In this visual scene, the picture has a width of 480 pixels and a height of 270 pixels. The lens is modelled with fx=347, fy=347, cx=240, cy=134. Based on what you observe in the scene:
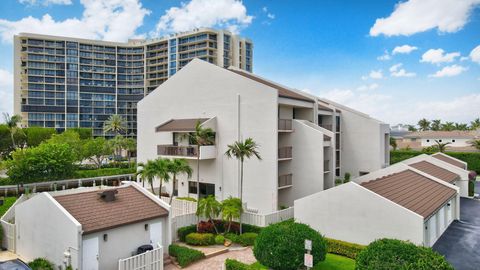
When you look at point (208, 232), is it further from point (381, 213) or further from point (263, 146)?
point (381, 213)

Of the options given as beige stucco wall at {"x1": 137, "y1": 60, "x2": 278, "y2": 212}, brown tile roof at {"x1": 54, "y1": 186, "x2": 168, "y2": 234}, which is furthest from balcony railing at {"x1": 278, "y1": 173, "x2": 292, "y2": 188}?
brown tile roof at {"x1": 54, "y1": 186, "x2": 168, "y2": 234}

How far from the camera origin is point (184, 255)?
59.7ft

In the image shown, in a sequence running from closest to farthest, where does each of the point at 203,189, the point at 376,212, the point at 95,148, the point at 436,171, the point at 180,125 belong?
the point at 376,212 < the point at 180,125 < the point at 203,189 < the point at 436,171 < the point at 95,148

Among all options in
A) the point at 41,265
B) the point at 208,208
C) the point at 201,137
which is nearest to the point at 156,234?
the point at 208,208

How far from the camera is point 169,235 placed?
19.5 metres

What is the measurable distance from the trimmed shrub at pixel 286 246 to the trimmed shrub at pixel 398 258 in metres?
2.86

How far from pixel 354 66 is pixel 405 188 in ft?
52.3

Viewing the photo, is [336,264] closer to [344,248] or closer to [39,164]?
[344,248]

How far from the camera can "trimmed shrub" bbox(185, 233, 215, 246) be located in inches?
835

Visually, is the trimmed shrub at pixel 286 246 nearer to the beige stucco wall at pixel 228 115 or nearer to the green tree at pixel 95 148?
the beige stucco wall at pixel 228 115

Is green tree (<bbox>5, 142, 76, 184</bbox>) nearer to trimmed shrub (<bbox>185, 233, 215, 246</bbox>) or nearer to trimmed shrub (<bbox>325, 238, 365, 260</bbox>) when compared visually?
trimmed shrub (<bbox>185, 233, 215, 246</bbox>)

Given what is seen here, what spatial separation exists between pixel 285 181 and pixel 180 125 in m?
10.6

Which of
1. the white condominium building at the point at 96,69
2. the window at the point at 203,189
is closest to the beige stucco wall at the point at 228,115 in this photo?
the window at the point at 203,189

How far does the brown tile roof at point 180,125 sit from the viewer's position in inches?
1192
